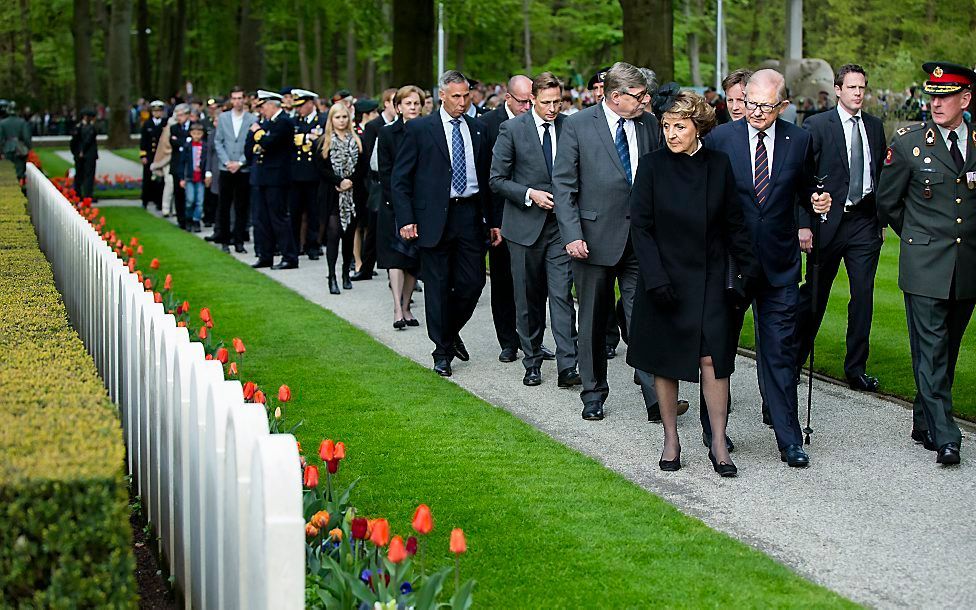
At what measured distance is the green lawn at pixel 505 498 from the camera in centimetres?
591

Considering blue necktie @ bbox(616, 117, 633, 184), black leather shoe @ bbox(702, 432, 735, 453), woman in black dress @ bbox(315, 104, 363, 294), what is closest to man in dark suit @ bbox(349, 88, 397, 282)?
woman in black dress @ bbox(315, 104, 363, 294)

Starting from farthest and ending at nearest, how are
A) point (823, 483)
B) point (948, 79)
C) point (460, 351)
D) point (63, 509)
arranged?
point (460, 351) → point (948, 79) → point (823, 483) → point (63, 509)

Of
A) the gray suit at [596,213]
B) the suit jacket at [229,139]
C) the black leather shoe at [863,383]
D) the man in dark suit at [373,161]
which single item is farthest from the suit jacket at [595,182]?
the suit jacket at [229,139]

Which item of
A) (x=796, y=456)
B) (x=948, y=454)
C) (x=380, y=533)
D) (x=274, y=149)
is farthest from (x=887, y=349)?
(x=274, y=149)

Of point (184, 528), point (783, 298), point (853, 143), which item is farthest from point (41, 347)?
point (853, 143)

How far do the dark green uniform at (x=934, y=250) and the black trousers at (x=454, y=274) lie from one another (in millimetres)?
3680

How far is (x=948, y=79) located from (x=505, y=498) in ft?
11.7

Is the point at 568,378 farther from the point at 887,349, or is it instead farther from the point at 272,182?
the point at 272,182

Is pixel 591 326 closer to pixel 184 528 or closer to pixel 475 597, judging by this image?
pixel 475 597

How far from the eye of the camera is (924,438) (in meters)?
8.61

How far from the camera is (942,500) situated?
7.38 metres

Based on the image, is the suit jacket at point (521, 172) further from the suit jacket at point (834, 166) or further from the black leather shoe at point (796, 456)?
the black leather shoe at point (796, 456)

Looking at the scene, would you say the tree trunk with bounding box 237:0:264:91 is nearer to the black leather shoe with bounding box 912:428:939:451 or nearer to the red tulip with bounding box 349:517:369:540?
the black leather shoe with bounding box 912:428:939:451

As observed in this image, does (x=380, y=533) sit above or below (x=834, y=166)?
below
